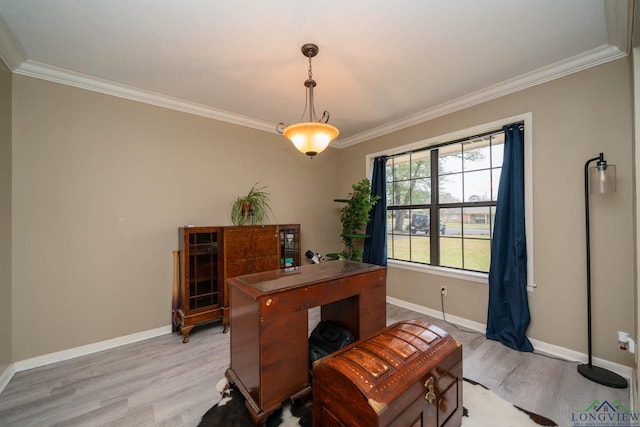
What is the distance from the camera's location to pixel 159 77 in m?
2.50

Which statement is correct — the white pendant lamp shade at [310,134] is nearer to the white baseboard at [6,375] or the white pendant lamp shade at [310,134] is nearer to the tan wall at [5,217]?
the tan wall at [5,217]

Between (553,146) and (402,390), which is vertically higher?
(553,146)

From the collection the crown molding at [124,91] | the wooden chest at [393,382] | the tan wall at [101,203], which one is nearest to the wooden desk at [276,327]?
the wooden chest at [393,382]

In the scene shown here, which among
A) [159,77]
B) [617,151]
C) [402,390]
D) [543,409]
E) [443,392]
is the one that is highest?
[159,77]

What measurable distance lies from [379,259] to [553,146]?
2.35 meters

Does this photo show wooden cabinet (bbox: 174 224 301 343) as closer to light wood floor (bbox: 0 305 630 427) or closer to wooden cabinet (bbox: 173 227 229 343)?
wooden cabinet (bbox: 173 227 229 343)

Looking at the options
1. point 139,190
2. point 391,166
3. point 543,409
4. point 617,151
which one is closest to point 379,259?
point 391,166

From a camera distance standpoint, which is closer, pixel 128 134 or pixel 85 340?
pixel 85 340

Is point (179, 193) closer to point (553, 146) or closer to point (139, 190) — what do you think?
point (139, 190)

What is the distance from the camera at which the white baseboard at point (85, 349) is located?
2224 millimetres

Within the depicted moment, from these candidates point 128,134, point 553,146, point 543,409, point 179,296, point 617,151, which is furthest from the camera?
point 179,296

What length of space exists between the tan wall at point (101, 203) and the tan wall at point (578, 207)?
11.2 ft

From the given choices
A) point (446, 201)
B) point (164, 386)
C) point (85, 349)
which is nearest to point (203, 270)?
point (164, 386)

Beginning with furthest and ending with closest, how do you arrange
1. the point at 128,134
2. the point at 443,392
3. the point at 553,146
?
the point at 128,134 < the point at 553,146 < the point at 443,392
